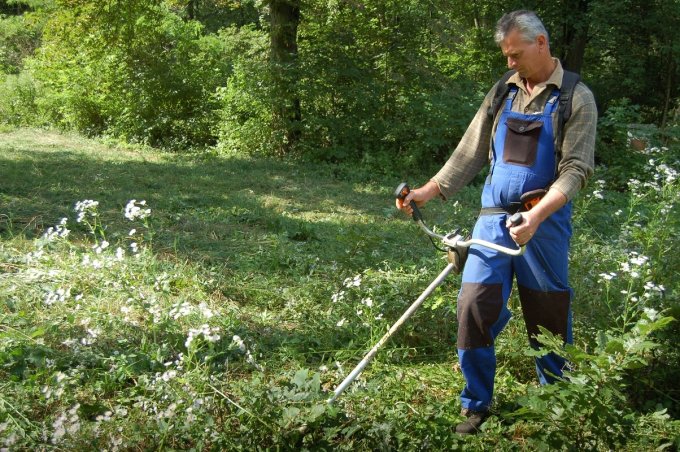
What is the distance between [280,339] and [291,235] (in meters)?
2.51

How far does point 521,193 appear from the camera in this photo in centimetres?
303

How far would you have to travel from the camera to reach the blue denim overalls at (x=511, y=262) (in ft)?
9.89

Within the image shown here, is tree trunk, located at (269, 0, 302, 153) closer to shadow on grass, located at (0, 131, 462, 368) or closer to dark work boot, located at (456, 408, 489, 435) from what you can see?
shadow on grass, located at (0, 131, 462, 368)

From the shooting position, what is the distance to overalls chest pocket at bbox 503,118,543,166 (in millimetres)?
3005

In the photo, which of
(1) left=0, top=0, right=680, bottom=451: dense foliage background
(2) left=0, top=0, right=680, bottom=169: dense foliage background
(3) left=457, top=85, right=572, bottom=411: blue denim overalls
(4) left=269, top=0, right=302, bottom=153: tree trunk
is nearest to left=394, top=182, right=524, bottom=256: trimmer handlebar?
(3) left=457, top=85, right=572, bottom=411: blue denim overalls

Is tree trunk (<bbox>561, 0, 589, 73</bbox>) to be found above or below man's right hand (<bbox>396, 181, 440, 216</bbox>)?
above

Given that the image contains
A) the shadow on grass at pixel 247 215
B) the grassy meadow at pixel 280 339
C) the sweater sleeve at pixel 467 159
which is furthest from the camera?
the shadow on grass at pixel 247 215

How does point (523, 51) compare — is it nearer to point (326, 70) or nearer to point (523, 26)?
point (523, 26)

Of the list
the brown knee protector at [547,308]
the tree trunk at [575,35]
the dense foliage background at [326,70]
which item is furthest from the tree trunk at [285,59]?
the brown knee protector at [547,308]

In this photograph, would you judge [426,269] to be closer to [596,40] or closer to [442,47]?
[442,47]

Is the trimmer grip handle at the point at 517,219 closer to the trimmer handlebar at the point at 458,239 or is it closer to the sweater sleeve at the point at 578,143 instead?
the trimmer handlebar at the point at 458,239

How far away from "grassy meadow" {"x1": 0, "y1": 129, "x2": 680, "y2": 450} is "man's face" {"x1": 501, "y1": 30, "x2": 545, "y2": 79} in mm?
1230

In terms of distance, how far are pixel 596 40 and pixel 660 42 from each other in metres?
1.35

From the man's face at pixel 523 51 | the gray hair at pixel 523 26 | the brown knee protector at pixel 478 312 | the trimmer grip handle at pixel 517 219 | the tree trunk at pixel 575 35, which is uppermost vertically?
the tree trunk at pixel 575 35
